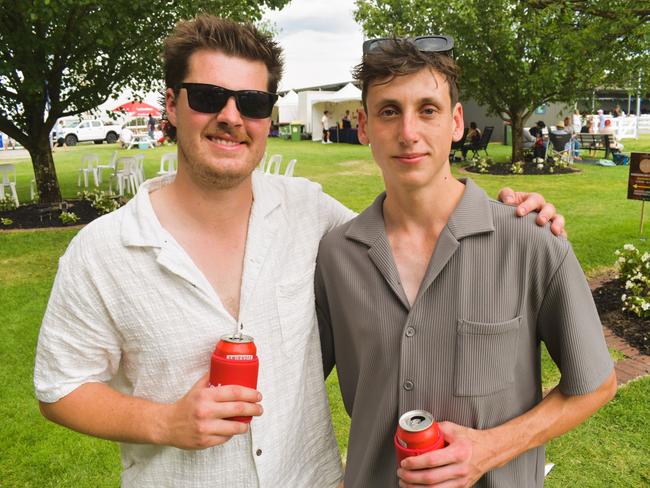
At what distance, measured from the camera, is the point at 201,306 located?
1803 mm

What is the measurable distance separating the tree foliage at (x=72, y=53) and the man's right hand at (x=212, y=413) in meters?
7.96

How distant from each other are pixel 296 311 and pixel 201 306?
1.16 ft

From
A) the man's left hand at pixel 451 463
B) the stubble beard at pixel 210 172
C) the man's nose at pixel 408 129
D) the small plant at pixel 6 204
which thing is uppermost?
the man's nose at pixel 408 129

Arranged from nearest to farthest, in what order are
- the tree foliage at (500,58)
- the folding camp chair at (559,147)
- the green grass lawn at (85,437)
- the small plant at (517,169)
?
the green grass lawn at (85,437) → the tree foliage at (500,58) → the small plant at (517,169) → the folding camp chair at (559,147)

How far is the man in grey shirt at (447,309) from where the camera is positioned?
172cm

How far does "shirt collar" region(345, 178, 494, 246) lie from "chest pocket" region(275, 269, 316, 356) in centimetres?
25

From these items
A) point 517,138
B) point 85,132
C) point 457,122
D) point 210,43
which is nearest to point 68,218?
point 210,43

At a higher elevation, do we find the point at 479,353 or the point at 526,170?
the point at 479,353

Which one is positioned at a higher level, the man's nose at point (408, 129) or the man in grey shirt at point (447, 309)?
the man's nose at point (408, 129)

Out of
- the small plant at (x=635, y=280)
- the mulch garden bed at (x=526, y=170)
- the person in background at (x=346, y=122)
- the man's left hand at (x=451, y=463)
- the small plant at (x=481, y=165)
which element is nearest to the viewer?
the man's left hand at (x=451, y=463)

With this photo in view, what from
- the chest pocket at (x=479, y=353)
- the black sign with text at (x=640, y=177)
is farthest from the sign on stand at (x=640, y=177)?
the chest pocket at (x=479, y=353)

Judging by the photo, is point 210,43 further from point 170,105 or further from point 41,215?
point 41,215

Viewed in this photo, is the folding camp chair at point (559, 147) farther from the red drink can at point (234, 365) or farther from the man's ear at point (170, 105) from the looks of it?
the red drink can at point (234, 365)

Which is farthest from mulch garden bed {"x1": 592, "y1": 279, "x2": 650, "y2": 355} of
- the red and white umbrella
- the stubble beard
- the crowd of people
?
the red and white umbrella
